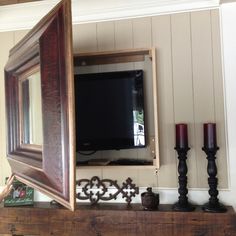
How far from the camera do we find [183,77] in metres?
2.03

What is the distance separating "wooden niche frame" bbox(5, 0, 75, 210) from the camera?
120 centimetres

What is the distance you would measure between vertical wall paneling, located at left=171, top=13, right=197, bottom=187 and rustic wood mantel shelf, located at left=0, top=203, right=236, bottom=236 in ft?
0.97

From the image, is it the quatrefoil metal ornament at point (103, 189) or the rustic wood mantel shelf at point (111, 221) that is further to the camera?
the quatrefoil metal ornament at point (103, 189)

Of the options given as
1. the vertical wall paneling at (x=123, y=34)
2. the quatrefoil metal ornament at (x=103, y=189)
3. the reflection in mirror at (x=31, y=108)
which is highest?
the vertical wall paneling at (x=123, y=34)

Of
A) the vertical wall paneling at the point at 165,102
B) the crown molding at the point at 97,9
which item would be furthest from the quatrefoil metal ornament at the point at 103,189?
the crown molding at the point at 97,9

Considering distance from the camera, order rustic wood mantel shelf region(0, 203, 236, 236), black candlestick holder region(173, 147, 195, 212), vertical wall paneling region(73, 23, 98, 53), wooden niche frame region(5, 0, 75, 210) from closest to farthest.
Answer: wooden niche frame region(5, 0, 75, 210) < rustic wood mantel shelf region(0, 203, 236, 236) < black candlestick holder region(173, 147, 195, 212) < vertical wall paneling region(73, 23, 98, 53)

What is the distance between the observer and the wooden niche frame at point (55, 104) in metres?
1.20

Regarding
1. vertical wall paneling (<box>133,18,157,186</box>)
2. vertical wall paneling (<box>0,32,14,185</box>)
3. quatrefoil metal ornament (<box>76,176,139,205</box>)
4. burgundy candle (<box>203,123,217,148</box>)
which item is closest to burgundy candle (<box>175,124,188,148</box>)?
burgundy candle (<box>203,123,217,148</box>)

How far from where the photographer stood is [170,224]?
181cm

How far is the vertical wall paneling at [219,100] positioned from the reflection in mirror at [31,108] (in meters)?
1.22

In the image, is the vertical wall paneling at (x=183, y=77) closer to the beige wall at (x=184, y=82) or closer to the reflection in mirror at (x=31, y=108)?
the beige wall at (x=184, y=82)

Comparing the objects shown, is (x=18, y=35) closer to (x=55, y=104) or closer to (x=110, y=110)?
(x=110, y=110)

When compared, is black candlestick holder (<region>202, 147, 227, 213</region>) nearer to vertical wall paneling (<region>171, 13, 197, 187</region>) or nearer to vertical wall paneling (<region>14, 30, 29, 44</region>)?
vertical wall paneling (<region>171, 13, 197, 187</region>)

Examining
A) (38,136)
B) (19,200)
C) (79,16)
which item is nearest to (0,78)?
→ (79,16)
